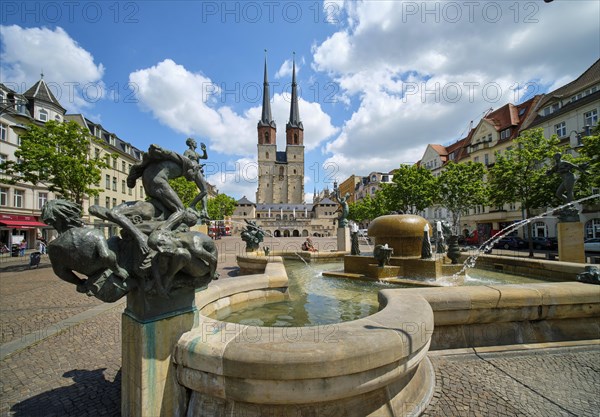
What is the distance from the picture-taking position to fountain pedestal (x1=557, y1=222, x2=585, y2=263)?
845 cm

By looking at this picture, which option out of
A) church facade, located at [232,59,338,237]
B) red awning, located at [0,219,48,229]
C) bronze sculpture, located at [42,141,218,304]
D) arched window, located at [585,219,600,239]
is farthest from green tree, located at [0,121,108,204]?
church facade, located at [232,59,338,237]

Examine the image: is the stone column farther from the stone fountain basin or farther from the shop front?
the shop front

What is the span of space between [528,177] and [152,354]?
24091mm

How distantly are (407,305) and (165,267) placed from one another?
268 centimetres

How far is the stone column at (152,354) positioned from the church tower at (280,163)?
10648 cm

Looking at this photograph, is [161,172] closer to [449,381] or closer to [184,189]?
[449,381]

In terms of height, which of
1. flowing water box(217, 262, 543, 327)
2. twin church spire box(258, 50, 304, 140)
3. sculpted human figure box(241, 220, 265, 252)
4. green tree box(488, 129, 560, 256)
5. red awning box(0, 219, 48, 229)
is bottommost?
flowing water box(217, 262, 543, 327)

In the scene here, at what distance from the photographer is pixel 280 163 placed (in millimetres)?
110625

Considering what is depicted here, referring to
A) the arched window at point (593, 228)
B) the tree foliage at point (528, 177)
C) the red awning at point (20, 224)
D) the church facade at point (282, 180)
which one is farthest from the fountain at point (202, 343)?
the church facade at point (282, 180)

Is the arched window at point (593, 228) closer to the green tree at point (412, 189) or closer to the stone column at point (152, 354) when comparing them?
the green tree at point (412, 189)

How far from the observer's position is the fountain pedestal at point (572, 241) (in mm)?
8445

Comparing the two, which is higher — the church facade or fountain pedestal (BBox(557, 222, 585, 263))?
the church facade

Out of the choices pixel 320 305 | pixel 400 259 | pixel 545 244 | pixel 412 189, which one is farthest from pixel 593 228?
pixel 320 305

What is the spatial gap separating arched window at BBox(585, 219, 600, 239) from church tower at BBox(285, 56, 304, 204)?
87.8 metres
